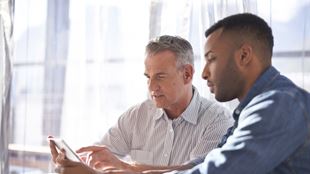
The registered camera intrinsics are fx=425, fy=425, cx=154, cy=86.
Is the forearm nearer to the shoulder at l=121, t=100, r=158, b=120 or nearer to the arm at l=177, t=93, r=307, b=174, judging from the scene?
the shoulder at l=121, t=100, r=158, b=120

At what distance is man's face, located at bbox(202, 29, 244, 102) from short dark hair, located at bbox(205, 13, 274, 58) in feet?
0.10

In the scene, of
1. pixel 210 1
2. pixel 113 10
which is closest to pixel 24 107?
pixel 113 10

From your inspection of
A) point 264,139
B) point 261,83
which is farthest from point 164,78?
point 264,139

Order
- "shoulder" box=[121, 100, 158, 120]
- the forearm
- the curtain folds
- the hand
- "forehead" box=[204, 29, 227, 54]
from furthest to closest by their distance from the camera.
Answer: the curtain folds, "shoulder" box=[121, 100, 158, 120], the hand, the forearm, "forehead" box=[204, 29, 227, 54]

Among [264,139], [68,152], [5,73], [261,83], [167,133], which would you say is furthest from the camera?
[5,73]

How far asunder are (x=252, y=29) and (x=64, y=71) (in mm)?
1229

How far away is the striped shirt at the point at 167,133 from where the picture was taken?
1.60m

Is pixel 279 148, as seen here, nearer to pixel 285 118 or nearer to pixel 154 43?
pixel 285 118

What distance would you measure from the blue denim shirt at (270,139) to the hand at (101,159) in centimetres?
57

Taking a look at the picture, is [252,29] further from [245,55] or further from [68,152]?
[68,152]

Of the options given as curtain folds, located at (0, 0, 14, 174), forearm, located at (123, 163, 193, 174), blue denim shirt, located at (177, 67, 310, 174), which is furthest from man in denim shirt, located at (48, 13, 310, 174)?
curtain folds, located at (0, 0, 14, 174)

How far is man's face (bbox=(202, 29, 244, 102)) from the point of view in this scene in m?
1.17

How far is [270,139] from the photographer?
93cm

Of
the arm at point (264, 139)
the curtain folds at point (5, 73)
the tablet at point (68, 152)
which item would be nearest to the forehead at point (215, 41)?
the arm at point (264, 139)
